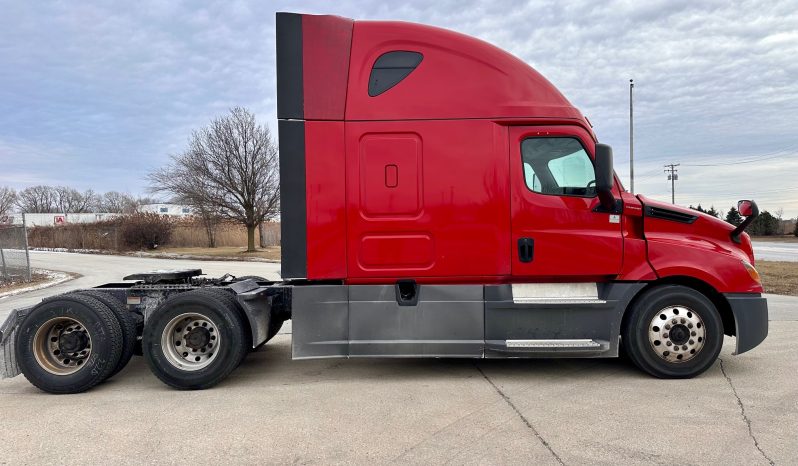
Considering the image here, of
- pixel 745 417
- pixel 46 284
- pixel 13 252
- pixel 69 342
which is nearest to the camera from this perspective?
pixel 745 417

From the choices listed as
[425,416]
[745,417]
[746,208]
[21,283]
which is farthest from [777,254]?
[21,283]

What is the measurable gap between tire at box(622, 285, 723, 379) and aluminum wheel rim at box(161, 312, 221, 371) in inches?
165

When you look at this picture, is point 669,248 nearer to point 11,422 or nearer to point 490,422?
point 490,422

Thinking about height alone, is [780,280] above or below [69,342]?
below

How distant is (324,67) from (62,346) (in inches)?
150

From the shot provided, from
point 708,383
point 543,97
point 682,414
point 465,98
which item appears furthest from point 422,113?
point 708,383

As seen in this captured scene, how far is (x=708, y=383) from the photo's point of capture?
4668 millimetres

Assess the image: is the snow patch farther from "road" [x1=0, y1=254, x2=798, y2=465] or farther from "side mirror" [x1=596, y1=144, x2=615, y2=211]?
"side mirror" [x1=596, y1=144, x2=615, y2=211]

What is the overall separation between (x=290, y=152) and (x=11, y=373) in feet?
11.6

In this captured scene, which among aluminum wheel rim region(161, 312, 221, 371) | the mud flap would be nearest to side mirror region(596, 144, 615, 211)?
aluminum wheel rim region(161, 312, 221, 371)

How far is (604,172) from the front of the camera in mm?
4547

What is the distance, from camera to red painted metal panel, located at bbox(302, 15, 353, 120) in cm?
468

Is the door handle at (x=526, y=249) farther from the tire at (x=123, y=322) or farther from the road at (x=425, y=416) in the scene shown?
the tire at (x=123, y=322)

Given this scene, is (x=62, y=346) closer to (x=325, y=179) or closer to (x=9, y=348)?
(x=9, y=348)
